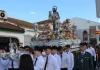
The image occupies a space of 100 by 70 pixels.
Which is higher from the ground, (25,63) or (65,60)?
(25,63)

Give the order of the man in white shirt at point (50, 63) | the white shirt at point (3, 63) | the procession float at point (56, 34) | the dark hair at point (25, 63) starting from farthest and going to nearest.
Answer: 1. the procession float at point (56, 34)
2. the white shirt at point (3, 63)
3. the man in white shirt at point (50, 63)
4. the dark hair at point (25, 63)

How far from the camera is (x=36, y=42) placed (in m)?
17.6

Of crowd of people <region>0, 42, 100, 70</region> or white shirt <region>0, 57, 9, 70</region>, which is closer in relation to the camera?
crowd of people <region>0, 42, 100, 70</region>

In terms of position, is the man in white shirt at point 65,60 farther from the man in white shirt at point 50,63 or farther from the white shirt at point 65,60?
the man in white shirt at point 50,63

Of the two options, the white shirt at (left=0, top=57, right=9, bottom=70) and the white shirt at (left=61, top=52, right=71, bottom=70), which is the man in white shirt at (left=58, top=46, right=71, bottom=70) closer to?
the white shirt at (left=61, top=52, right=71, bottom=70)

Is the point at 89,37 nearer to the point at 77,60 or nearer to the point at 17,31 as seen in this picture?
the point at 17,31

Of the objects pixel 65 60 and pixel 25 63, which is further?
pixel 65 60

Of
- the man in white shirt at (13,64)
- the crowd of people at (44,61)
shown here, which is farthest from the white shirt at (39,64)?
the man in white shirt at (13,64)

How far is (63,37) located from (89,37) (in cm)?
3475

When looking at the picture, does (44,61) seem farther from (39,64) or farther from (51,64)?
(39,64)

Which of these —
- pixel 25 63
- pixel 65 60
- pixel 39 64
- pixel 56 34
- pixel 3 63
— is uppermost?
pixel 56 34

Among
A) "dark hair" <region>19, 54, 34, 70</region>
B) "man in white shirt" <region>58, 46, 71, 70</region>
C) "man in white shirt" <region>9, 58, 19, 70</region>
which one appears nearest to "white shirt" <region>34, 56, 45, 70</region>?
"dark hair" <region>19, 54, 34, 70</region>

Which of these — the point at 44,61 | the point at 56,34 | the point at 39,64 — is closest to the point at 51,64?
the point at 44,61

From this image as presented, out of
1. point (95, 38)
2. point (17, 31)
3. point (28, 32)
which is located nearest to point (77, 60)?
point (17, 31)
